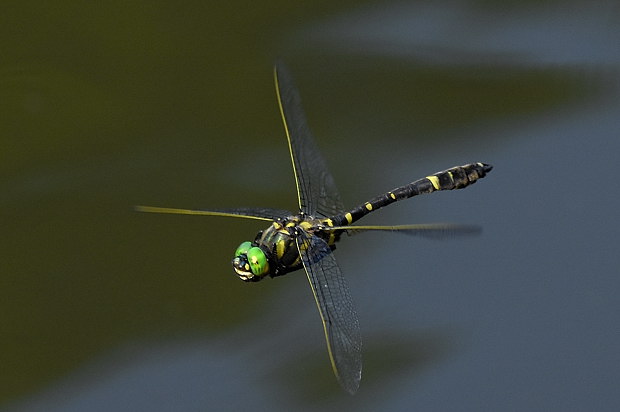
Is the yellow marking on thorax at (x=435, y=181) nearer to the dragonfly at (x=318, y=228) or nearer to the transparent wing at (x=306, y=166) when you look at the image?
the dragonfly at (x=318, y=228)

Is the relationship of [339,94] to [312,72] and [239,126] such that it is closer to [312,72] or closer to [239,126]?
[312,72]

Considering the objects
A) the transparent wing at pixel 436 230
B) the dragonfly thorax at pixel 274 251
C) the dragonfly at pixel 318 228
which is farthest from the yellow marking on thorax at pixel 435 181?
the dragonfly thorax at pixel 274 251

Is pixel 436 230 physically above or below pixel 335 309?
above

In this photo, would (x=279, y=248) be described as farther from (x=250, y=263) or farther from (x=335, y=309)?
(x=335, y=309)

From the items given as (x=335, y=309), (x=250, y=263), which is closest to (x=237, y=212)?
(x=250, y=263)

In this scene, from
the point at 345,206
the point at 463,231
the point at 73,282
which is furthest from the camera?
the point at 345,206

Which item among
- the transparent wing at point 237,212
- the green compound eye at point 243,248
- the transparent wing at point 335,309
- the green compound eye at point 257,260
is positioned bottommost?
the transparent wing at point 335,309

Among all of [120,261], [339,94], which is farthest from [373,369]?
[339,94]
